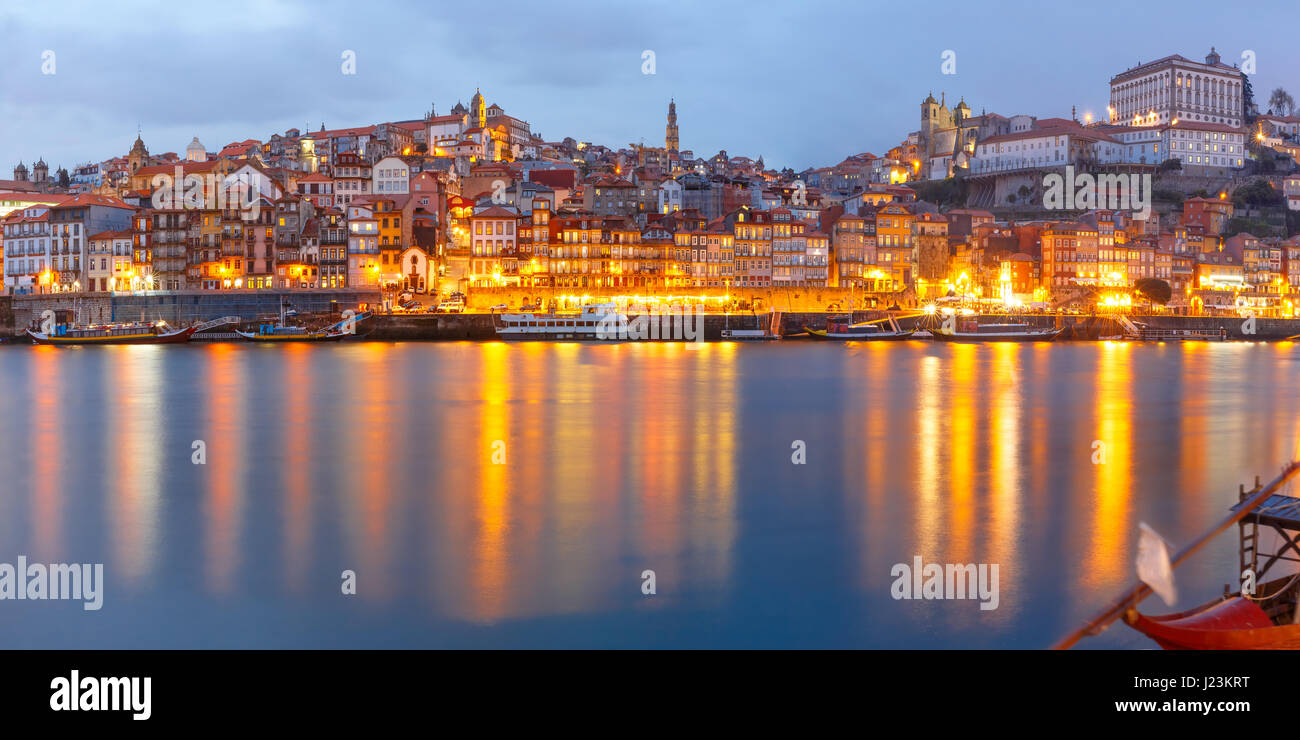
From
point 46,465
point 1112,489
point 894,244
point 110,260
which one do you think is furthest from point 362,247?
point 1112,489

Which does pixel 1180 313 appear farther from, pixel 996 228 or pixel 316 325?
pixel 316 325

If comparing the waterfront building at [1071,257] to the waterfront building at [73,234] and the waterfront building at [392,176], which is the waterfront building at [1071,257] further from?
the waterfront building at [73,234]

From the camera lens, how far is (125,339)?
4616 centimetres

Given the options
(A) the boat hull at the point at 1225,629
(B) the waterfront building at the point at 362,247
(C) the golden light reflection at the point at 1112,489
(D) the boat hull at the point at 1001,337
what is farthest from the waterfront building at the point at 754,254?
(A) the boat hull at the point at 1225,629

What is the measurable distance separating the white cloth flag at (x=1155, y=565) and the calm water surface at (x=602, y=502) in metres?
0.14

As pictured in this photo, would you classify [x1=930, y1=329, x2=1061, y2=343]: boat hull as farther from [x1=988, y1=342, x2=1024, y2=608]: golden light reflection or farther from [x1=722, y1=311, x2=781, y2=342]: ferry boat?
[x1=988, y1=342, x2=1024, y2=608]: golden light reflection

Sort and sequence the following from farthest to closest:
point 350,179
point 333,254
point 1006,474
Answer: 1. point 350,179
2. point 333,254
3. point 1006,474

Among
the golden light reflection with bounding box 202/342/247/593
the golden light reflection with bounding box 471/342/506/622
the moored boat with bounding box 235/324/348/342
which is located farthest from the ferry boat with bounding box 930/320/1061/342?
the golden light reflection with bounding box 202/342/247/593

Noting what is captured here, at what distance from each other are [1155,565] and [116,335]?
45488mm

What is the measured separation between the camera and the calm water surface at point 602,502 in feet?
27.6

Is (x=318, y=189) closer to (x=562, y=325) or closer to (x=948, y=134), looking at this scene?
(x=562, y=325)
